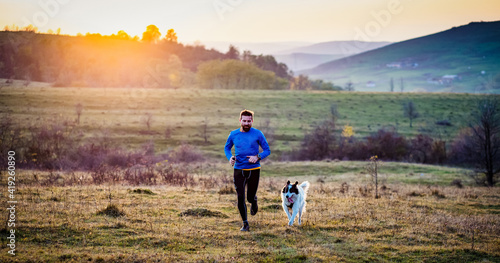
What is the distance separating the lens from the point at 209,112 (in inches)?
2874

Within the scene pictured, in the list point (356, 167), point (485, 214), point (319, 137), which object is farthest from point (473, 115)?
point (485, 214)

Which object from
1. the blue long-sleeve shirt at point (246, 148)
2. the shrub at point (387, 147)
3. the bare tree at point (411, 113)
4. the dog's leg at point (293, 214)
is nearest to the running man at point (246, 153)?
the blue long-sleeve shirt at point (246, 148)

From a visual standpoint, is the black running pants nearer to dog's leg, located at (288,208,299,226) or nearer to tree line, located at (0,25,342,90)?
dog's leg, located at (288,208,299,226)

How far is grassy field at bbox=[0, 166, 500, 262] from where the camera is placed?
306 inches

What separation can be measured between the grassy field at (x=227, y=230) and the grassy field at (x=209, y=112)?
30579 mm

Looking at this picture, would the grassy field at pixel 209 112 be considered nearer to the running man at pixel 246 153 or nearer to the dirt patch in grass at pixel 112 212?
the dirt patch in grass at pixel 112 212

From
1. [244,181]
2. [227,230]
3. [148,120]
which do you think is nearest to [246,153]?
[244,181]

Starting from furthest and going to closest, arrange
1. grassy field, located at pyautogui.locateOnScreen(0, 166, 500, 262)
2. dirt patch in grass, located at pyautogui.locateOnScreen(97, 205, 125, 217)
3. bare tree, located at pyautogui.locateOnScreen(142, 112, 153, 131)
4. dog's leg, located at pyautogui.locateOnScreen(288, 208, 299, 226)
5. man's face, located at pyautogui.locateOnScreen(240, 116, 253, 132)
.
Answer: bare tree, located at pyautogui.locateOnScreen(142, 112, 153, 131), dirt patch in grass, located at pyautogui.locateOnScreen(97, 205, 125, 217), dog's leg, located at pyautogui.locateOnScreen(288, 208, 299, 226), man's face, located at pyautogui.locateOnScreen(240, 116, 253, 132), grassy field, located at pyautogui.locateOnScreen(0, 166, 500, 262)

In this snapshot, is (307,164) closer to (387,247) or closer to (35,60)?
(387,247)

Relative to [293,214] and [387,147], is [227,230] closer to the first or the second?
[293,214]

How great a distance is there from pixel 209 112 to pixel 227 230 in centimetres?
6394

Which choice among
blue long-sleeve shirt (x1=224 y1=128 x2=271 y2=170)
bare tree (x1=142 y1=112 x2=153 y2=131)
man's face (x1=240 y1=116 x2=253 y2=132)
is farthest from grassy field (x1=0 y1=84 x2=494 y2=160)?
man's face (x1=240 y1=116 x2=253 y2=132)

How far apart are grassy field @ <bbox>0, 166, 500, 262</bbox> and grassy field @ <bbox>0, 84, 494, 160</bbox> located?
30.6 m

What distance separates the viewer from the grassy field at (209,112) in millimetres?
50781
